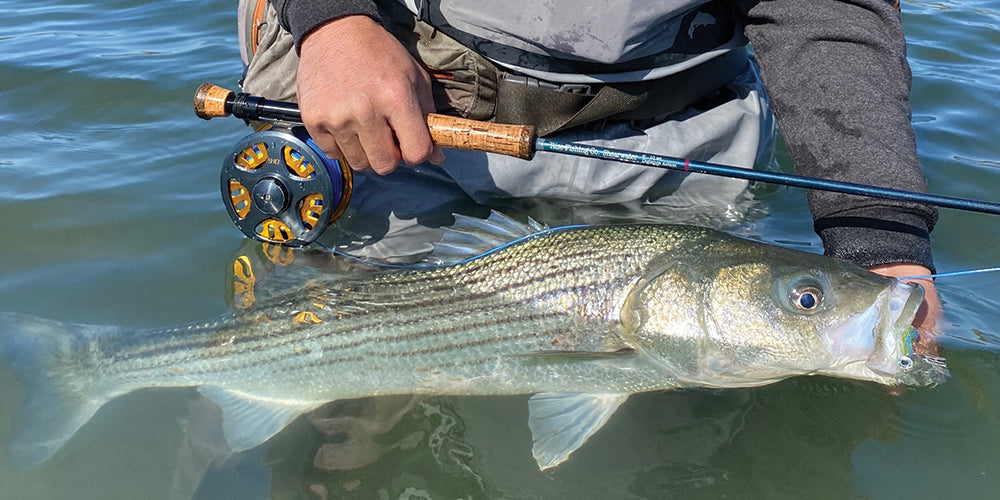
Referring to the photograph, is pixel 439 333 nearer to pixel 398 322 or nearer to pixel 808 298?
pixel 398 322

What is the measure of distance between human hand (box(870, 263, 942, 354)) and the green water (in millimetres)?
231

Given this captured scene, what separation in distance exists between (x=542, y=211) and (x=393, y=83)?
4.41 feet

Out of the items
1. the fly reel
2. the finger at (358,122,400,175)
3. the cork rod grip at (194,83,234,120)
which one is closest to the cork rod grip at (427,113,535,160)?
the finger at (358,122,400,175)

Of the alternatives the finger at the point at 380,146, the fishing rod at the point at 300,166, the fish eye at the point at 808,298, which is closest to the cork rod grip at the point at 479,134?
the fishing rod at the point at 300,166

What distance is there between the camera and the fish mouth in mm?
2330

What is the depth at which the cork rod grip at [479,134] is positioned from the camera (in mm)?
2727

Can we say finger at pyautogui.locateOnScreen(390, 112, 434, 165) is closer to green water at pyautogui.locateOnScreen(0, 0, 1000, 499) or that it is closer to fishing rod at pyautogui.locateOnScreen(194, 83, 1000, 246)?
fishing rod at pyautogui.locateOnScreen(194, 83, 1000, 246)

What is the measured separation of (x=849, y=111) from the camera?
295 cm

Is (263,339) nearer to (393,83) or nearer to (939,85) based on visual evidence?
(393,83)

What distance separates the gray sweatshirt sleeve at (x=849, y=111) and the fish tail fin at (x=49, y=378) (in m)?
2.74

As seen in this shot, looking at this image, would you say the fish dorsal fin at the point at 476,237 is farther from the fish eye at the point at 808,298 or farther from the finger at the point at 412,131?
the fish eye at the point at 808,298

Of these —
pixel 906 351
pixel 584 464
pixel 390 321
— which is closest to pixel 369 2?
pixel 390 321

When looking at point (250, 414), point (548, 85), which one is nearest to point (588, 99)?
point (548, 85)

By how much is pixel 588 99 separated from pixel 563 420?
1.37m
